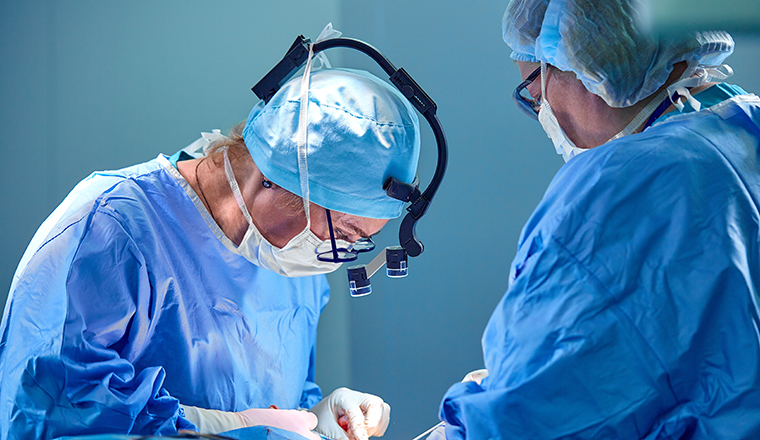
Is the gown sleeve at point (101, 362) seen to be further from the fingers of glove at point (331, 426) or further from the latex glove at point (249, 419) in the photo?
the fingers of glove at point (331, 426)

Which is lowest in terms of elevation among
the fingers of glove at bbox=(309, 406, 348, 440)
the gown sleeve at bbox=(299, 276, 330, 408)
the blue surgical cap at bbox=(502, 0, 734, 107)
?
the fingers of glove at bbox=(309, 406, 348, 440)

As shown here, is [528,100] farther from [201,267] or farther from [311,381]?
[311,381]

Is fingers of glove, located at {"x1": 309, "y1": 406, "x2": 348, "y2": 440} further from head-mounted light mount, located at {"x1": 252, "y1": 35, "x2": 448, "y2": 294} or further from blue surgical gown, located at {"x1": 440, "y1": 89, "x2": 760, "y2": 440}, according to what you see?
blue surgical gown, located at {"x1": 440, "y1": 89, "x2": 760, "y2": 440}

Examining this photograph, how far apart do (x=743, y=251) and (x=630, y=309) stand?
0.59 ft

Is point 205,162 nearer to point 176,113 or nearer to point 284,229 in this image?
point 284,229

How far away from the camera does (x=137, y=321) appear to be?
1131 mm

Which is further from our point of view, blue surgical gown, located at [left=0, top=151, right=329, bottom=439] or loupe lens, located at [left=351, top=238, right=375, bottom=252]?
loupe lens, located at [left=351, top=238, right=375, bottom=252]

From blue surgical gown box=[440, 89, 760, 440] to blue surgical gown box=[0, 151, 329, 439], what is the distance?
661 mm

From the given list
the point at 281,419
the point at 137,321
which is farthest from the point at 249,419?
the point at 137,321

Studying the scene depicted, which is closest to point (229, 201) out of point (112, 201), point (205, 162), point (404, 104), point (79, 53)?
point (205, 162)

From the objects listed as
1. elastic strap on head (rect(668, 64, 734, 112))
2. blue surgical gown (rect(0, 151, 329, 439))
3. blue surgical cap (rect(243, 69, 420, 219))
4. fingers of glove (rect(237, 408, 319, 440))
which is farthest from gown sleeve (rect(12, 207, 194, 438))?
elastic strap on head (rect(668, 64, 734, 112))

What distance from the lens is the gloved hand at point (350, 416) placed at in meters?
1.58

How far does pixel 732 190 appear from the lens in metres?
0.80

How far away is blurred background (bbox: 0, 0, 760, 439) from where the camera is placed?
1.79 m
